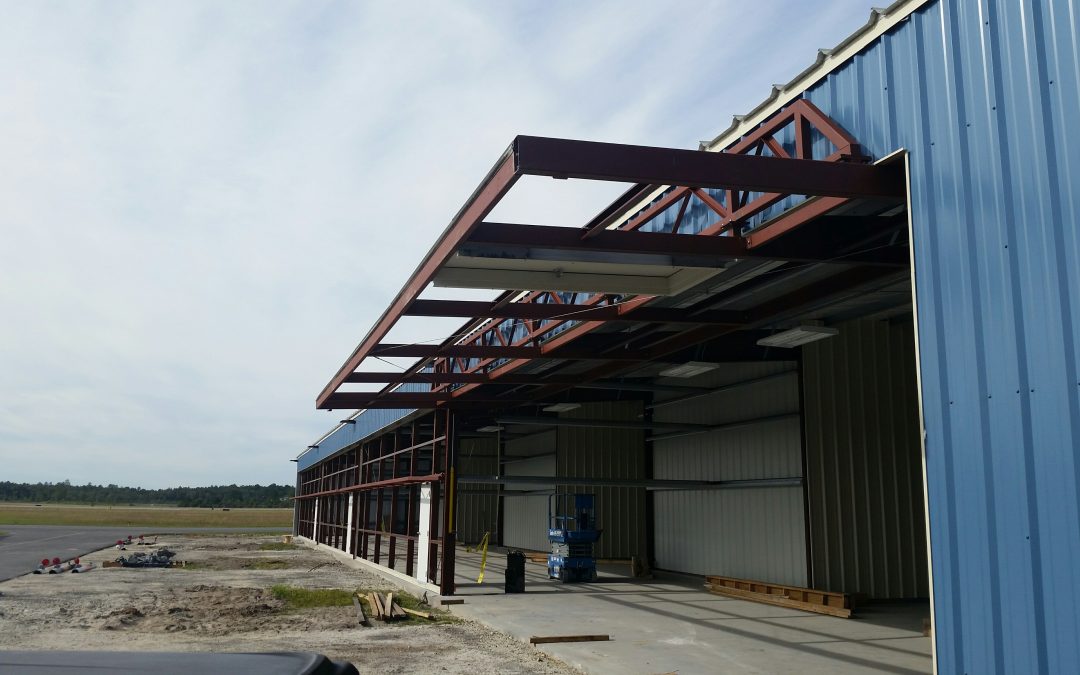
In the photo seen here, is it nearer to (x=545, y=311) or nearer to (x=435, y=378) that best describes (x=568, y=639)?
(x=545, y=311)

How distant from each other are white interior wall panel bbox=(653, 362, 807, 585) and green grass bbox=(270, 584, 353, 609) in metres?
9.19

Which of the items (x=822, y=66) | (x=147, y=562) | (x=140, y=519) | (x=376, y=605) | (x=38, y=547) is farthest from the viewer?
(x=140, y=519)

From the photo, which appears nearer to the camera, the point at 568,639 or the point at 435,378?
the point at 568,639

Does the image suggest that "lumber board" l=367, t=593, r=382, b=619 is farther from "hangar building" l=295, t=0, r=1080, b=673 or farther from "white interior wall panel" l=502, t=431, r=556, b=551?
"white interior wall panel" l=502, t=431, r=556, b=551

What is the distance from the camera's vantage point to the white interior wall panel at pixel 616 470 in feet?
87.8

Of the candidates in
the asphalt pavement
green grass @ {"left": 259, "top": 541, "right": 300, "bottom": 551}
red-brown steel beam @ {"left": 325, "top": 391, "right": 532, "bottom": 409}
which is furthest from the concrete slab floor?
green grass @ {"left": 259, "top": 541, "right": 300, "bottom": 551}

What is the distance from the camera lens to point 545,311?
1202cm

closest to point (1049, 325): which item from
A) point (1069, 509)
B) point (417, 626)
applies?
point (1069, 509)

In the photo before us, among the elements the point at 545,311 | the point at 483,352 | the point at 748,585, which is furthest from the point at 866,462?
the point at 545,311

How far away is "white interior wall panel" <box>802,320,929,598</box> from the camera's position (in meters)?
17.8

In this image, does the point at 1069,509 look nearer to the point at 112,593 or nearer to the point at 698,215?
the point at 698,215

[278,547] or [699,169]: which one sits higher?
[699,169]

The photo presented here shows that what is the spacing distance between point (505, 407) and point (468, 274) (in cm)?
1325

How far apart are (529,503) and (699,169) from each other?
32114 millimetres
